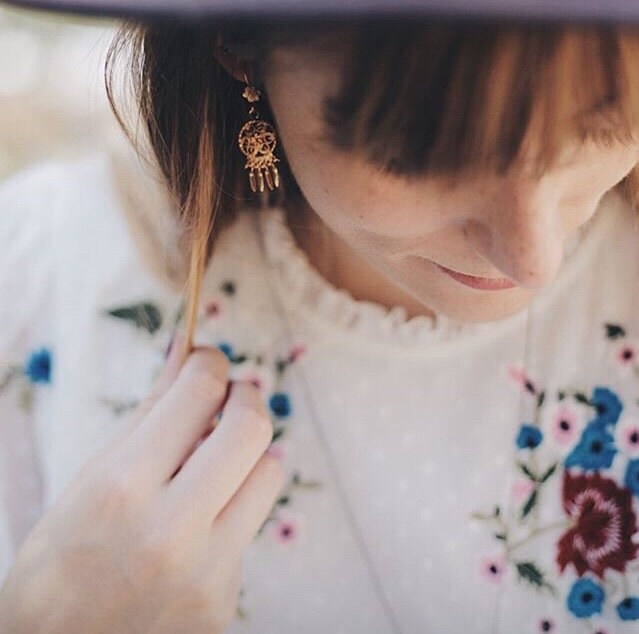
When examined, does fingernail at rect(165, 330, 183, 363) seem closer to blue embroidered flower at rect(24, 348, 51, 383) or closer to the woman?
the woman

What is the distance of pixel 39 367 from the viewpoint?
88cm

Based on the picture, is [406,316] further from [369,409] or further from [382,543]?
[382,543]

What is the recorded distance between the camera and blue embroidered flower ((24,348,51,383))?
0.88 m

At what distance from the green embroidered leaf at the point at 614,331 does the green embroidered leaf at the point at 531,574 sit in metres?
0.23

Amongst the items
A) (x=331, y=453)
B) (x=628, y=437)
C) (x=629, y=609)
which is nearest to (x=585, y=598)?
(x=629, y=609)

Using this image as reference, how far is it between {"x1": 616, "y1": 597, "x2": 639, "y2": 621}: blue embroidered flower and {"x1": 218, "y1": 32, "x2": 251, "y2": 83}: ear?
0.57 meters

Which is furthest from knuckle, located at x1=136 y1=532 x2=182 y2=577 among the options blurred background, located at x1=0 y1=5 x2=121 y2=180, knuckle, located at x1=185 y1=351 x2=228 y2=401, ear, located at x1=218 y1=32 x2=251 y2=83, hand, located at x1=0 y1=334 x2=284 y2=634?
blurred background, located at x1=0 y1=5 x2=121 y2=180

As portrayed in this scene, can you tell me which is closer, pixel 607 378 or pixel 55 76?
pixel 607 378

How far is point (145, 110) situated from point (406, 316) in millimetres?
300

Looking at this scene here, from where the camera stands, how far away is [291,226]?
0.83m

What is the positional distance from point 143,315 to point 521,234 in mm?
451

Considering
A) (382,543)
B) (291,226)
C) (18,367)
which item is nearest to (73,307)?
(18,367)

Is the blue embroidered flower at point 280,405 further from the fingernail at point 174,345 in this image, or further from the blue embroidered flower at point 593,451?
the blue embroidered flower at point 593,451

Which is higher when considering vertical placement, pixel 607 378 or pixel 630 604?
pixel 607 378
